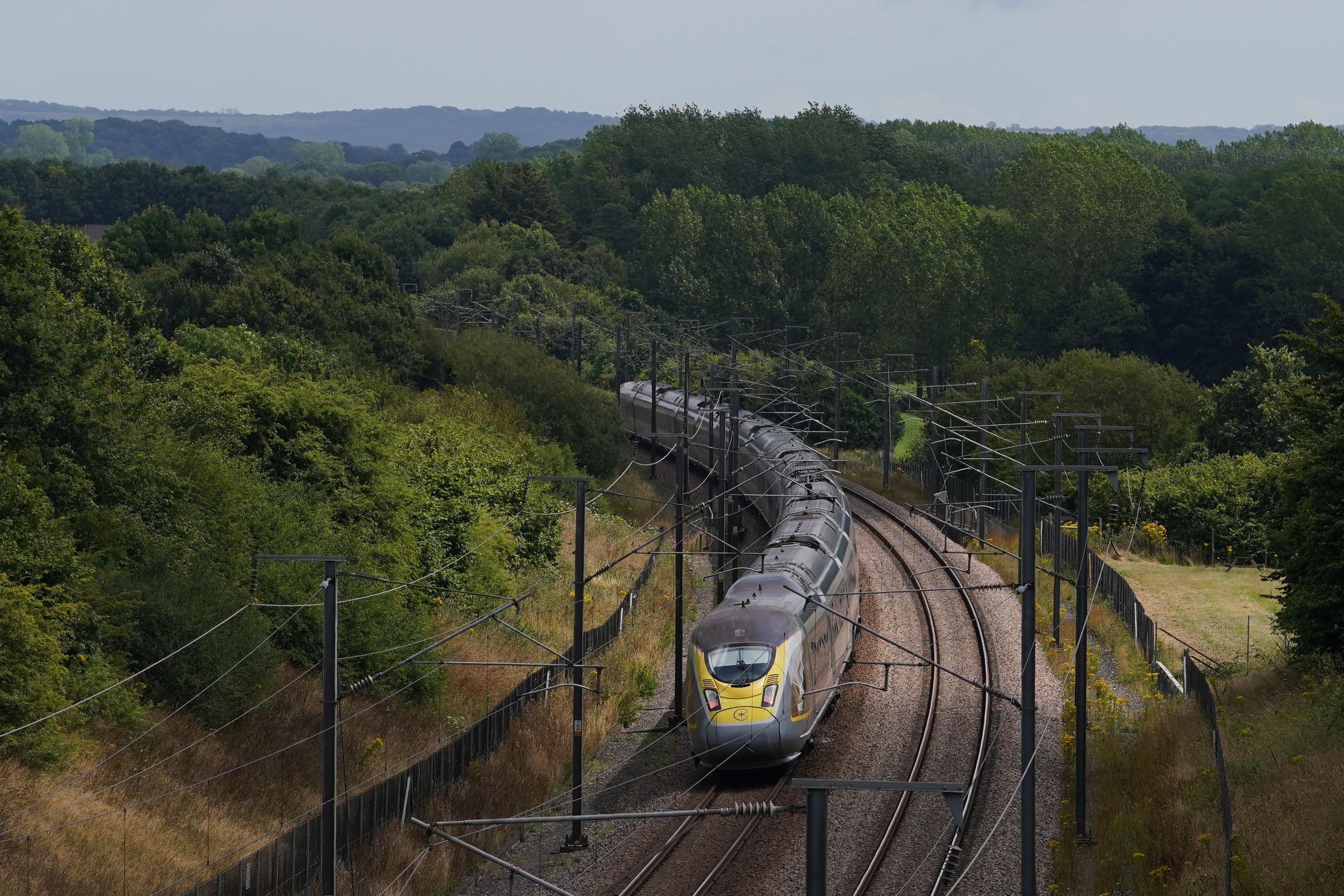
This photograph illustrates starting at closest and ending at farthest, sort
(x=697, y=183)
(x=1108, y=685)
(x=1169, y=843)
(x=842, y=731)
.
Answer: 1. (x=1169, y=843)
2. (x=842, y=731)
3. (x=1108, y=685)
4. (x=697, y=183)

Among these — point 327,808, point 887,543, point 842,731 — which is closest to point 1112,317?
point 887,543

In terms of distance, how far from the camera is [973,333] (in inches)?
3900

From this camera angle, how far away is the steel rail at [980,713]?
23.0 meters

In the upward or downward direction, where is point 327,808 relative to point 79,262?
downward

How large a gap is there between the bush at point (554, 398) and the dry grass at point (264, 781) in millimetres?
25273

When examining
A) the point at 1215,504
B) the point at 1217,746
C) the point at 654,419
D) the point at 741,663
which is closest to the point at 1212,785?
the point at 1217,746

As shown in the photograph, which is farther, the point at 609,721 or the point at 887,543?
the point at 887,543

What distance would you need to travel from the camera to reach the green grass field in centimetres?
3906

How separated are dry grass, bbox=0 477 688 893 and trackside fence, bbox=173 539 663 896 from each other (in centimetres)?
32

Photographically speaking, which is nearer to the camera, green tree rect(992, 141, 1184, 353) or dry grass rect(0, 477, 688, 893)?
dry grass rect(0, 477, 688, 893)

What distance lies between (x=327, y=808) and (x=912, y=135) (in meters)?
169

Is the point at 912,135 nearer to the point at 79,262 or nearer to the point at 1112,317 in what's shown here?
the point at 1112,317

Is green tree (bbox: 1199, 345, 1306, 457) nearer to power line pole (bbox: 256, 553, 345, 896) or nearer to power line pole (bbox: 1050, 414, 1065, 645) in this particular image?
power line pole (bbox: 1050, 414, 1065, 645)

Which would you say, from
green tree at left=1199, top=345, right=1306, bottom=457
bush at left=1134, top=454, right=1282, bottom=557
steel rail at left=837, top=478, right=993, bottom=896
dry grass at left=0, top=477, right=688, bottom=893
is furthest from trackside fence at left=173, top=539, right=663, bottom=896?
green tree at left=1199, top=345, right=1306, bottom=457
